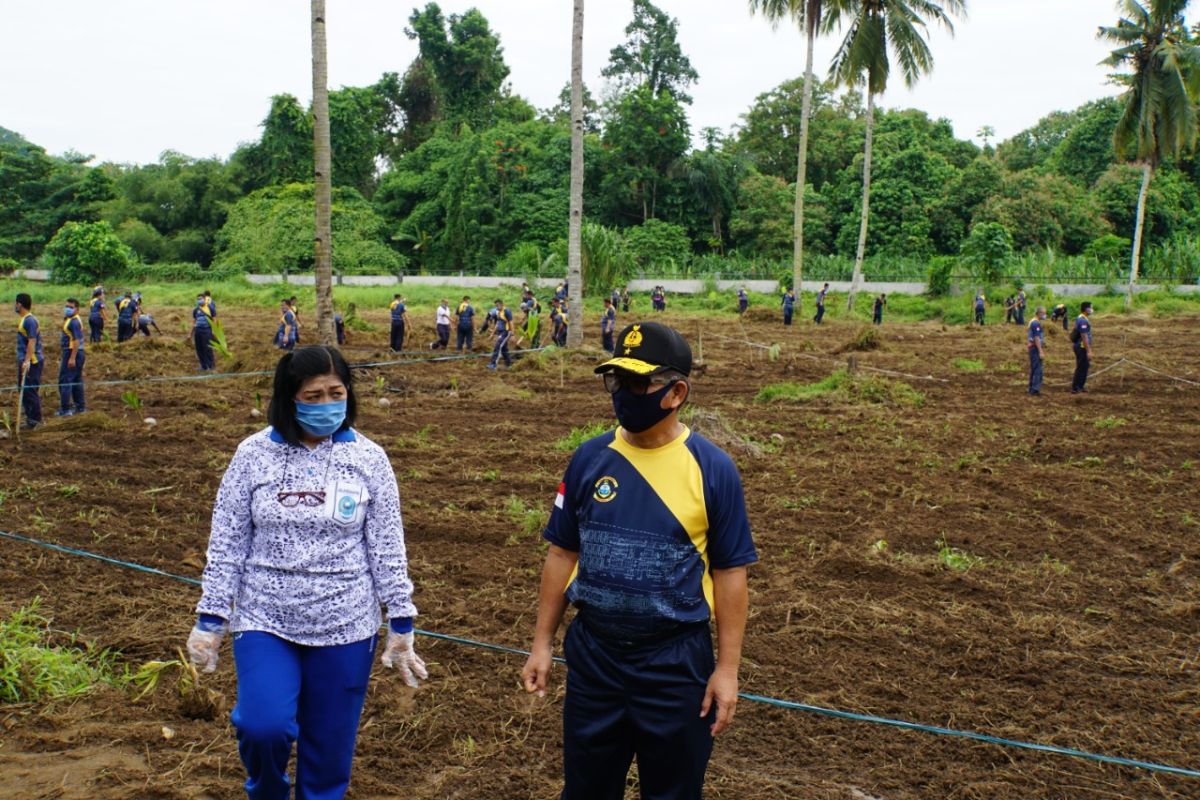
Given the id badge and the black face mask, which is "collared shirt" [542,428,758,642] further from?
the id badge

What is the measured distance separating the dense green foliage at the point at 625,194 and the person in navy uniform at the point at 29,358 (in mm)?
29217

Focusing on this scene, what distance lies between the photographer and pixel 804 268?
4662 centimetres

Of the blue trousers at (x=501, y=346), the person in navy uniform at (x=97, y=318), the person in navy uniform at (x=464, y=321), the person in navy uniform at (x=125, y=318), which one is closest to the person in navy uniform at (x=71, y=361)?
the blue trousers at (x=501, y=346)

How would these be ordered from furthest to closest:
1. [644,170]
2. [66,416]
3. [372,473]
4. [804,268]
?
[644,170] → [804,268] → [66,416] → [372,473]

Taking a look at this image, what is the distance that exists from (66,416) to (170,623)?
8.19m

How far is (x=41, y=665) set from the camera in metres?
4.96

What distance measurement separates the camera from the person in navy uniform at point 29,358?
12.1 m

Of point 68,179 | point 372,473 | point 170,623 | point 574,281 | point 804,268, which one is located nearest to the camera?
point 372,473

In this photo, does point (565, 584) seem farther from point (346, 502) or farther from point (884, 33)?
point (884, 33)

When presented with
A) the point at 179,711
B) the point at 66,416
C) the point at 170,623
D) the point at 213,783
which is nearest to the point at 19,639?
the point at 170,623

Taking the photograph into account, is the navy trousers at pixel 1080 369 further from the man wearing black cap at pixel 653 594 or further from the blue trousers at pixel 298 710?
the blue trousers at pixel 298 710

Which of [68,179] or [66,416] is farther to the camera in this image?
[68,179]

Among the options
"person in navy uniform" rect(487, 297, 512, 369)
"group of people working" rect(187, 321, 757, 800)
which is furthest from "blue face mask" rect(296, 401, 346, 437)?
"person in navy uniform" rect(487, 297, 512, 369)

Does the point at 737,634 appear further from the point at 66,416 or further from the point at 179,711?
the point at 66,416
